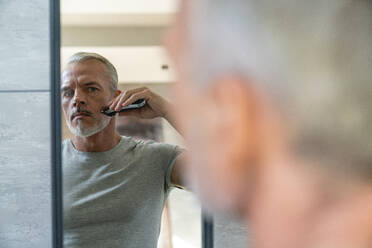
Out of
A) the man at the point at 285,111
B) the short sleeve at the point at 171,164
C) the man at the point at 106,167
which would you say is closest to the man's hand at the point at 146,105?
the man at the point at 106,167

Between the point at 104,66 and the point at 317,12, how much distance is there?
3.75 ft

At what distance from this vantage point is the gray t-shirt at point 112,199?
147 centimetres

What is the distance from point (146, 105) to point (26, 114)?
0.40 m

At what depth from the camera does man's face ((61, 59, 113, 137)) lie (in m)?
1.47

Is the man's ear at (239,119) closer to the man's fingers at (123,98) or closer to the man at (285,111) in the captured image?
the man at (285,111)

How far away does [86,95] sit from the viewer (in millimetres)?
1482

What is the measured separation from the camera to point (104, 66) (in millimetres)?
1479

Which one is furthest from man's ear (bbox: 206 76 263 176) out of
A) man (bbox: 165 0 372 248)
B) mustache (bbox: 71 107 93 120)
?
mustache (bbox: 71 107 93 120)

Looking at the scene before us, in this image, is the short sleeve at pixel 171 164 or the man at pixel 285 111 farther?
the short sleeve at pixel 171 164

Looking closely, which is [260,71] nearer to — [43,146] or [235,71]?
[235,71]

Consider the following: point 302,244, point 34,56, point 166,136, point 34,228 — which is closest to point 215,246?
point 166,136

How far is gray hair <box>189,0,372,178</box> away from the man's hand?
1043mm

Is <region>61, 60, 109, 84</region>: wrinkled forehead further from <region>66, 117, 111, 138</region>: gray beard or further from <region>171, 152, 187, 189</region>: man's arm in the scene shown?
<region>171, 152, 187, 189</region>: man's arm

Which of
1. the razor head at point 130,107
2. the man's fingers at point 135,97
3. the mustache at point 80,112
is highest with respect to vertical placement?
the man's fingers at point 135,97
